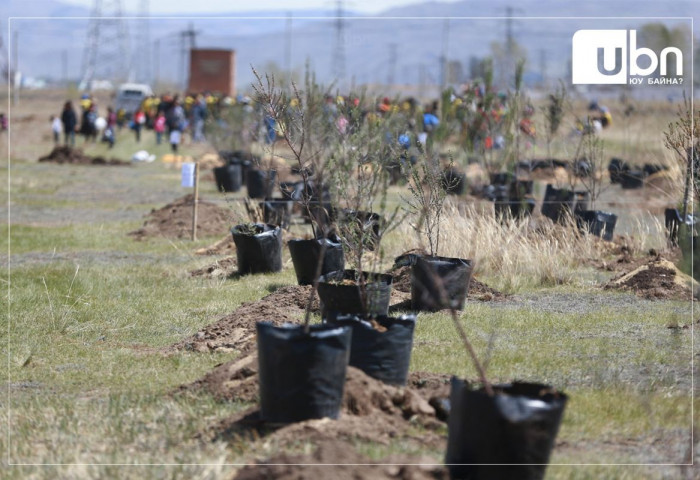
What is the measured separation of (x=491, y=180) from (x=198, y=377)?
13857 mm

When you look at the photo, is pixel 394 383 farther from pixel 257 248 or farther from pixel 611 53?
pixel 611 53

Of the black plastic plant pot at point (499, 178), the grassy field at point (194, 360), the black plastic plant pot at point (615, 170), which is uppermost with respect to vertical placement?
the black plastic plant pot at point (615, 170)

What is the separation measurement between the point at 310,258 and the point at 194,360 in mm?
3190

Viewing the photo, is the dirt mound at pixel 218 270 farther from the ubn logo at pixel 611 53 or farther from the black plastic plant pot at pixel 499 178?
the black plastic plant pot at pixel 499 178

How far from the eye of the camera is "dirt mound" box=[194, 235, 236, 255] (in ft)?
47.1

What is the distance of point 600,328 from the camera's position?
30.9 feet

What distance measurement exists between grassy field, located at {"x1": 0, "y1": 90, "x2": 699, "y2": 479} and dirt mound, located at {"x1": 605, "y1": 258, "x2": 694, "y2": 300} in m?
0.26

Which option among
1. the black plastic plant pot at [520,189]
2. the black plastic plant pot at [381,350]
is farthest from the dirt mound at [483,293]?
the black plastic plant pot at [520,189]

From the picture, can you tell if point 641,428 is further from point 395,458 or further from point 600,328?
point 600,328

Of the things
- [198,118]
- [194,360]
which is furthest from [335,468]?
[198,118]

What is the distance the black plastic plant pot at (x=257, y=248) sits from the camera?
39.8ft

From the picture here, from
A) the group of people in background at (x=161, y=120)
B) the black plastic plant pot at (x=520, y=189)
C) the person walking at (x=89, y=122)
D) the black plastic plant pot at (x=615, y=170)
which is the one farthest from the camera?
the person walking at (x=89, y=122)

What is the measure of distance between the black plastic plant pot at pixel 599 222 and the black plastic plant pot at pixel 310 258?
172 inches

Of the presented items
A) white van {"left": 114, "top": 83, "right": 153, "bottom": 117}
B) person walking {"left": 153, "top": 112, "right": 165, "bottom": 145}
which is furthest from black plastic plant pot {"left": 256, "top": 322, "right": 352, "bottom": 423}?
white van {"left": 114, "top": 83, "right": 153, "bottom": 117}
